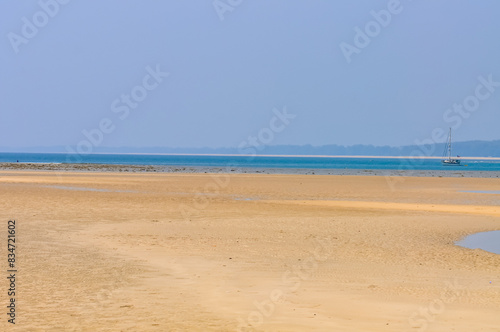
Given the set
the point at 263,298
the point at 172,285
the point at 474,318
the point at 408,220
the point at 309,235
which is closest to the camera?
the point at 474,318

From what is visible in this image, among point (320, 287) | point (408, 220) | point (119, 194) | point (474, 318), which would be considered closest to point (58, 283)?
point (320, 287)

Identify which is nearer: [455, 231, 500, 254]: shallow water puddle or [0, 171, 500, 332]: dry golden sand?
[0, 171, 500, 332]: dry golden sand

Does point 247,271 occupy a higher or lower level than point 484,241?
higher

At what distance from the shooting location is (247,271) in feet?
38.8

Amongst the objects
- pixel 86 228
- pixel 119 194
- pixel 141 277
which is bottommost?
pixel 119 194

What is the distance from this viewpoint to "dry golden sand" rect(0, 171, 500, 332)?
841 cm

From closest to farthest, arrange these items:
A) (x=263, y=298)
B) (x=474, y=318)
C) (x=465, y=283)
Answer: (x=474, y=318) < (x=263, y=298) < (x=465, y=283)

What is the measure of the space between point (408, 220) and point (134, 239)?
34.6ft

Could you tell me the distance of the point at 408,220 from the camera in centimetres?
2212

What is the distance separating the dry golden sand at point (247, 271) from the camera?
8406 mm

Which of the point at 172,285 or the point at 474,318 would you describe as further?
the point at 172,285

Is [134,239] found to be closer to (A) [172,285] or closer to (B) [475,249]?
(A) [172,285]

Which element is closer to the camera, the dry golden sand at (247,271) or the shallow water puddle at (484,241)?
the dry golden sand at (247,271)

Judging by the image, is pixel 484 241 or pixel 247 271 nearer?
pixel 247 271
